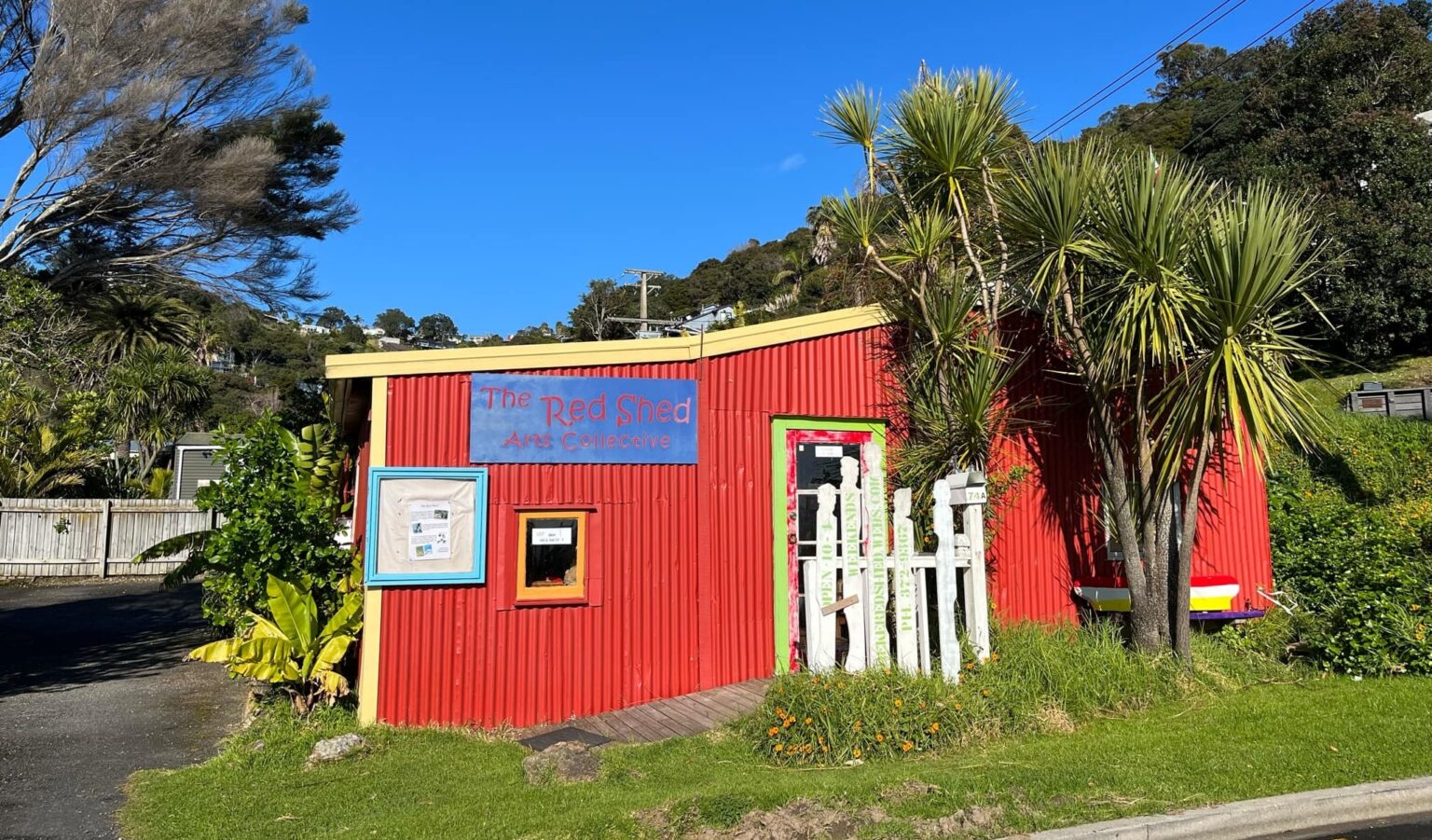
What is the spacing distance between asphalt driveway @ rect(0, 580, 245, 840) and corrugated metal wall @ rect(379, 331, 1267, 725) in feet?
6.46

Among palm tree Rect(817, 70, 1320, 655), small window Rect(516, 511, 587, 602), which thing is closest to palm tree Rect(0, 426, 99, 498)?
small window Rect(516, 511, 587, 602)

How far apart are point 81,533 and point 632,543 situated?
19385 mm

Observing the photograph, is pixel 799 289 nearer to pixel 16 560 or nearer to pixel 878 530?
Answer: pixel 16 560

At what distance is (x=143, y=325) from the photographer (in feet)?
73.6

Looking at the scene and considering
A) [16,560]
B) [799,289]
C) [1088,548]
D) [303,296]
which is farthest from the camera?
[799,289]

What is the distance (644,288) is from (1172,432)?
22489 millimetres

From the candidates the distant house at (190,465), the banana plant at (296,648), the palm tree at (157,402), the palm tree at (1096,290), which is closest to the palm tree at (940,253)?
the palm tree at (1096,290)

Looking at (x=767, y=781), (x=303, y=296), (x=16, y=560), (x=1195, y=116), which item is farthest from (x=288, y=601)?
(x=1195, y=116)

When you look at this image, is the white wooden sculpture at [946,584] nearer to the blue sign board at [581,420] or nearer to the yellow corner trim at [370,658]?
the blue sign board at [581,420]

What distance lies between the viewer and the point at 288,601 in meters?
7.81

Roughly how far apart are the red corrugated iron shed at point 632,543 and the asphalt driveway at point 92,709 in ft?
6.18

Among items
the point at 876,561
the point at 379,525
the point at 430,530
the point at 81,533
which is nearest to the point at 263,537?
the point at 379,525

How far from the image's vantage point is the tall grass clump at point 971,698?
245 inches

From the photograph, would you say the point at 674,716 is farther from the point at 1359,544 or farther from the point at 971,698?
the point at 1359,544
